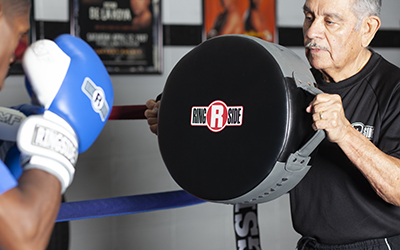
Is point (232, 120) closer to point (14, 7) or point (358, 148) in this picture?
point (358, 148)

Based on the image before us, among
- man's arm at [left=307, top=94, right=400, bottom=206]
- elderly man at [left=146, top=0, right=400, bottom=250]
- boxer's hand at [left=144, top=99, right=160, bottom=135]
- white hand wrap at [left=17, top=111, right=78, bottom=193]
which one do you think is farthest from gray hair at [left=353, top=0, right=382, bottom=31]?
white hand wrap at [left=17, top=111, right=78, bottom=193]

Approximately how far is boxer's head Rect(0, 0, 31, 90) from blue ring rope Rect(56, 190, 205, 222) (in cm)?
72

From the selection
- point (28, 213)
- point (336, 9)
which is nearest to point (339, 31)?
point (336, 9)

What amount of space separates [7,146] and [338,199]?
39.0 inches

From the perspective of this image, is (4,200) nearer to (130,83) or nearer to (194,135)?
(194,135)

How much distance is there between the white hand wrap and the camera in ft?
2.66

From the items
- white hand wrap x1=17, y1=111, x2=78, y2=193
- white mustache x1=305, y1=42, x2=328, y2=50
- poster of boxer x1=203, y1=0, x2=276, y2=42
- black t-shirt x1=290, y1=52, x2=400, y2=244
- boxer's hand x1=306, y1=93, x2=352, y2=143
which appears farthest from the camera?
poster of boxer x1=203, y1=0, x2=276, y2=42

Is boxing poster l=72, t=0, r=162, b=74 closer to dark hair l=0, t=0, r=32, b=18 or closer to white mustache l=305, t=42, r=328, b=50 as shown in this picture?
white mustache l=305, t=42, r=328, b=50

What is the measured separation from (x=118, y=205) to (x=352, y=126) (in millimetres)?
837

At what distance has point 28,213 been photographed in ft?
2.34

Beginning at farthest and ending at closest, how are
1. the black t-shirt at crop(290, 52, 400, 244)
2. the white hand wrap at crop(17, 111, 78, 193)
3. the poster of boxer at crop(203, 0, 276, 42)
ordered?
1. the poster of boxer at crop(203, 0, 276, 42)
2. the black t-shirt at crop(290, 52, 400, 244)
3. the white hand wrap at crop(17, 111, 78, 193)

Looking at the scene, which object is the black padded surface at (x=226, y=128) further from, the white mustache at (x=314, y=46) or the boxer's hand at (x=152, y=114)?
the white mustache at (x=314, y=46)

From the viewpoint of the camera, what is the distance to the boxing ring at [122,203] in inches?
56.9

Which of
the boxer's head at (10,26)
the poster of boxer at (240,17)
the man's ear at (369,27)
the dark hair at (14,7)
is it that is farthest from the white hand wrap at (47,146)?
the poster of boxer at (240,17)
